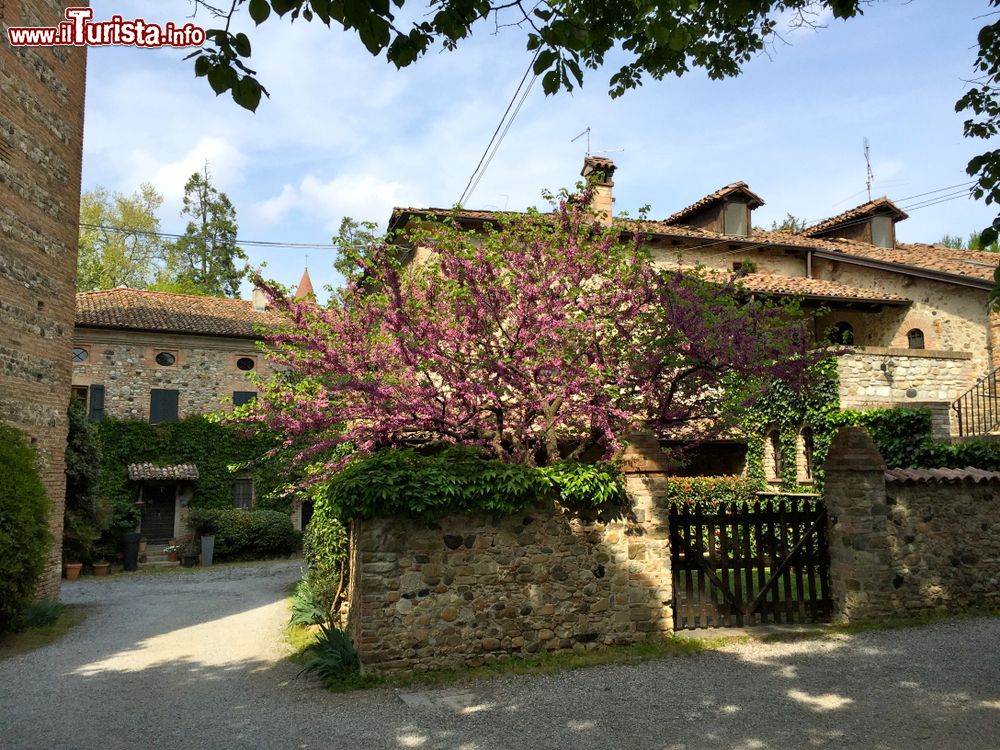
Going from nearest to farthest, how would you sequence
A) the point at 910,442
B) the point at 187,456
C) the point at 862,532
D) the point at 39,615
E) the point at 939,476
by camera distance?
the point at 862,532 → the point at 939,476 → the point at 39,615 → the point at 910,442 → the point at 187,456

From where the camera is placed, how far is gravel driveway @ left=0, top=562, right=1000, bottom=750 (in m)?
5.71

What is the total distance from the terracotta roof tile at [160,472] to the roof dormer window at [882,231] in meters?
23.7

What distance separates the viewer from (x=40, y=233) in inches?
472

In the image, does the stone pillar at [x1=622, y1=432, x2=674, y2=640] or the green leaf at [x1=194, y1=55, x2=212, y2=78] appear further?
the stone pillar at [x1=622, y1=432, x2=674, y2=640]

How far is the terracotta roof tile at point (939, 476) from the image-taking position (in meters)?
9.20

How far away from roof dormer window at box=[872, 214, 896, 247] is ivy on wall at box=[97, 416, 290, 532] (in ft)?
68.6

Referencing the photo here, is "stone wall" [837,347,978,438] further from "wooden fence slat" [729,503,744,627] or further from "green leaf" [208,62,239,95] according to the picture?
"green leaf" [208,62,239,95]

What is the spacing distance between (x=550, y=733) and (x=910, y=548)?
6.10m

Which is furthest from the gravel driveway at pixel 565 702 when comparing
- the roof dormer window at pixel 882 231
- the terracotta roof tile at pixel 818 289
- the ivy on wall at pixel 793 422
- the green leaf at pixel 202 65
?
the roof dormer window at pixel 882 231

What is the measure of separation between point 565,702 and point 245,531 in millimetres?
18129

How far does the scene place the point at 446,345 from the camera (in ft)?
29.8

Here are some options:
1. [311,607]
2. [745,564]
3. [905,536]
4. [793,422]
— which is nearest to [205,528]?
[311,607]

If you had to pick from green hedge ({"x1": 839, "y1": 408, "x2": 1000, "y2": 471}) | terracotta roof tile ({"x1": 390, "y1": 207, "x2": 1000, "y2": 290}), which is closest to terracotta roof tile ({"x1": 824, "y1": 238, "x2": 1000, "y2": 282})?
terracotta roof tile ({"x1": 390, "y1": 207, "x2": 1000, "y2": 290})

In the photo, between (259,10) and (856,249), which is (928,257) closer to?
(856,249)
